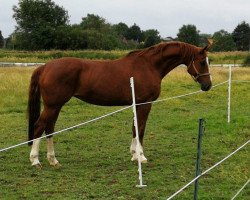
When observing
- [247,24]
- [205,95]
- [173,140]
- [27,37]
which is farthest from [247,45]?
[173,140]

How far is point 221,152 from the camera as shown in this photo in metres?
7.60

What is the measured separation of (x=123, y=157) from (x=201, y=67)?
196 cm

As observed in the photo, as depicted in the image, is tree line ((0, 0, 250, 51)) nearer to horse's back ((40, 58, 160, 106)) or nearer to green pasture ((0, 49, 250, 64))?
green pasture ((0, 49, 250, 64))

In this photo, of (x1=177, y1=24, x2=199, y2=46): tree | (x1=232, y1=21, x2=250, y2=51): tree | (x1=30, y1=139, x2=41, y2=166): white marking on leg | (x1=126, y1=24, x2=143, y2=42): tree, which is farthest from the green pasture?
(x1=126, y1=24, x2=143, y2=42): tree

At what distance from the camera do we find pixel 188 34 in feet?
190

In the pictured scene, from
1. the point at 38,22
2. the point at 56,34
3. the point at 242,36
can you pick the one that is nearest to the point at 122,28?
the point at 242,36

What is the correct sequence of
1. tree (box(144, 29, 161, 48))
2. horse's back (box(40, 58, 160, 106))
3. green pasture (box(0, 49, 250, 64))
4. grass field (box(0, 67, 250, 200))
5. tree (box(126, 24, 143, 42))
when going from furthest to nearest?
tree (box(126, 24, 143, 42))
tree (box(144, 29, 161, 48))
green pasture (box(0, 49, 250, 64))
horse's back (box(40, 58, 160, 106))
grass field (box(0, 67, 250, 200))

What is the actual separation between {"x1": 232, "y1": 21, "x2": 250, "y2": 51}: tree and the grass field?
64542 mm

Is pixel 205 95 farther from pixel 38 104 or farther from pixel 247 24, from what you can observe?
pixel 247 24

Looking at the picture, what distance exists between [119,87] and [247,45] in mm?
72272

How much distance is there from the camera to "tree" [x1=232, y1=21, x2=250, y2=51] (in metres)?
75.3

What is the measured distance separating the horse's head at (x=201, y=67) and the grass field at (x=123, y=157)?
4.14 ft

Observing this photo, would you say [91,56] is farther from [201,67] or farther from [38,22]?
[201,67]

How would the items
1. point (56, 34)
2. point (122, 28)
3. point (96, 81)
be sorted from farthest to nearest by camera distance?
point (122, 28) → point (56, 34) → point (96, 81)
